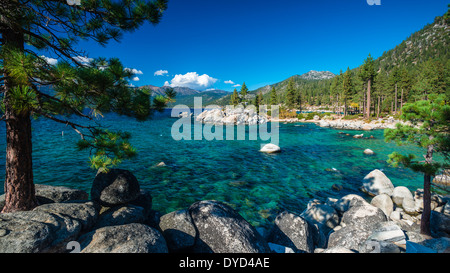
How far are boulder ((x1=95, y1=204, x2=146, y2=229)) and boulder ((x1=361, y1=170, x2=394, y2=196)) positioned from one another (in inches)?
527

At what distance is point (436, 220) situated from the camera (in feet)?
25.6

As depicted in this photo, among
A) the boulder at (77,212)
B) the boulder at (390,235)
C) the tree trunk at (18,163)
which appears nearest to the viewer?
the tree trunk at (18,163)

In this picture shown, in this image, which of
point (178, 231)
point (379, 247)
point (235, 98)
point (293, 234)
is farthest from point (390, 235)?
point (235, 98)

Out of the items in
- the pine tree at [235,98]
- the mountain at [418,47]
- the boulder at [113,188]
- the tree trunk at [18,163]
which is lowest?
the boulder at [113,188]

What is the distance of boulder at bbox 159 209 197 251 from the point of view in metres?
4.79

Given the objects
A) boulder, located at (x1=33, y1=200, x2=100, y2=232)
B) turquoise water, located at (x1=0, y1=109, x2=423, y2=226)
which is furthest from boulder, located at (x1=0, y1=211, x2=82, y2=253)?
turquoise water, located at (x1=0, y1=109, x2=423, y2=226)

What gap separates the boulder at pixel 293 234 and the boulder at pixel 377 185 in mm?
7562

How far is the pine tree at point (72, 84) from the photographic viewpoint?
3297 millimetres

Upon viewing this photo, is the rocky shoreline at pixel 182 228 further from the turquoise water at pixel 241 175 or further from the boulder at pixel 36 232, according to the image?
the turquoise water at pixel 241 175

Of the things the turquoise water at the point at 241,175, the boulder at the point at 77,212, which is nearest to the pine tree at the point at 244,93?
the turquoise water at the point at 241,175

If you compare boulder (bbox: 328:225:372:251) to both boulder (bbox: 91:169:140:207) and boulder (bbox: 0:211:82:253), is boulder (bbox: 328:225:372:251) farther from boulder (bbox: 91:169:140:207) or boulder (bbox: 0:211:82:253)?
boulder (bbox: 0:211:82:253)

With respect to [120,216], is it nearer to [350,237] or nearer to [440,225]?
[350,237]
